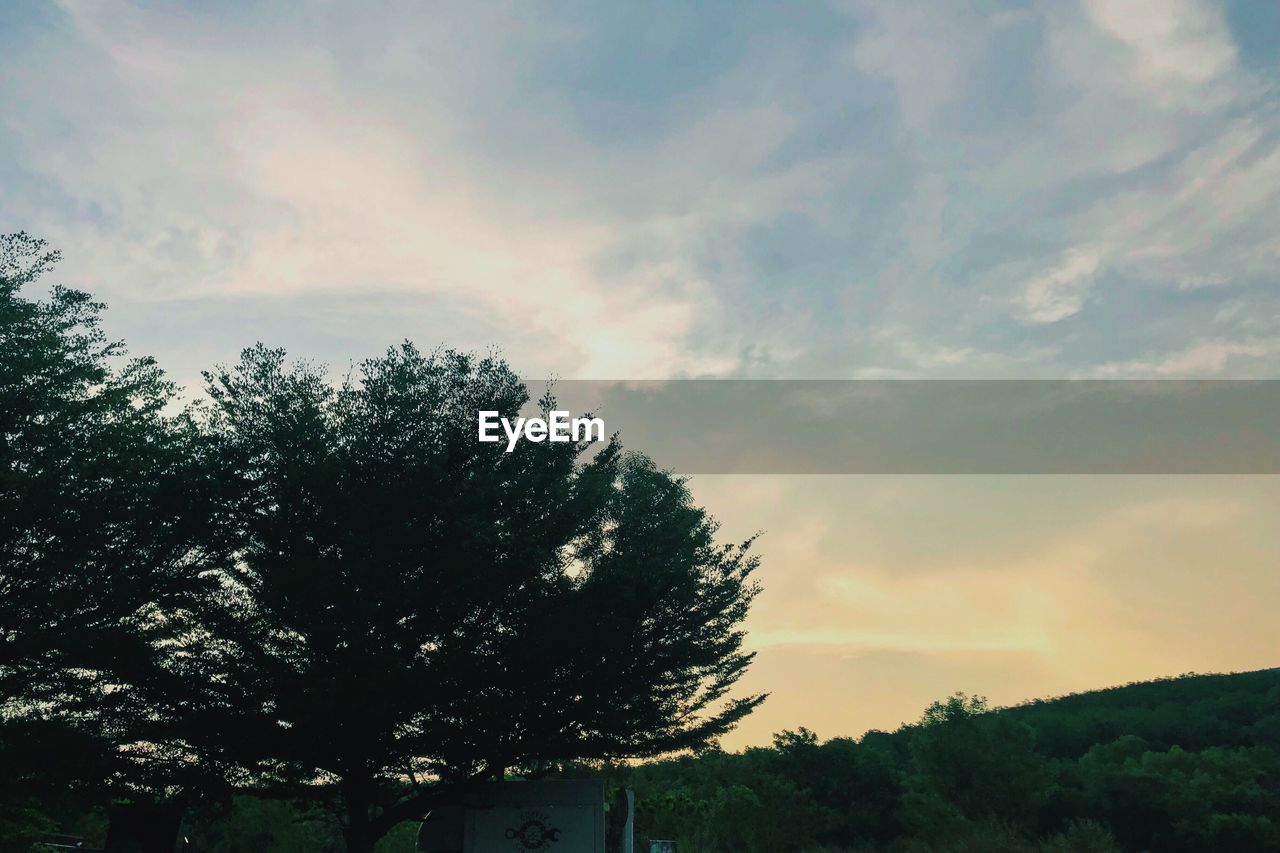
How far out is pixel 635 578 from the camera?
82.7 feet

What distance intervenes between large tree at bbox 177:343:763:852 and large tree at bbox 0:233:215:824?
3.87 feet

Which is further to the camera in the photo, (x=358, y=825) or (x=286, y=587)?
(x=358, y=825)

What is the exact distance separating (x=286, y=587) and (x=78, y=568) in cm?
606

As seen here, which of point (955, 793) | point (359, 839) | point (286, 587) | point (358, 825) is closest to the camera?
point (286, 587)

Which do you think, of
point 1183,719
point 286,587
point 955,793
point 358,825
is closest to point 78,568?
point 286,587

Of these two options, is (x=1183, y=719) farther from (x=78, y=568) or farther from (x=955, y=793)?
(x=78, y=568)

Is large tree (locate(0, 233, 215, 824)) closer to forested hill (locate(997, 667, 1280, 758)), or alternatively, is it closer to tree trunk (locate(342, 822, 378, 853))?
tree trunk (locate(342, 822, 378, 853))

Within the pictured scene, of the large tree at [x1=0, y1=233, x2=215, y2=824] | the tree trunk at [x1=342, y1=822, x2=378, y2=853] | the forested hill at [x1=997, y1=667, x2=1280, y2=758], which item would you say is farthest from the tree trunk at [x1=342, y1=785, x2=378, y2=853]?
the forested hill at [x1=997, y1=667, x2=1280, y2=758]

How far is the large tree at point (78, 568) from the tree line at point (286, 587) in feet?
0.21

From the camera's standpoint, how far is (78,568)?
23.5 m

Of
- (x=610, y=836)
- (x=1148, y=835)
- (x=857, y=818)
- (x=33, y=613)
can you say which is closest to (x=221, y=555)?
(x=33, y=613)

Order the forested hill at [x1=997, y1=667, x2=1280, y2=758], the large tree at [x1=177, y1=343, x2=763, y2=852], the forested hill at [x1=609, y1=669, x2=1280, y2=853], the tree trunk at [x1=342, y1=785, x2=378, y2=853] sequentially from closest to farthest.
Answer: the large tree at [x1=177, y1=343, x2=763, y2=852], the tree trunk at [x1=342, y1=785, x2=378, y2=853], the forested hill at [x1=609, y1=669, x2=1280, y2=853], the forested hill at [x1=997, y1=667, x2=1280, y2=758]

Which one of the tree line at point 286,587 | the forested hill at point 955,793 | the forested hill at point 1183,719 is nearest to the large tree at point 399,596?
the tree line at point 286,587

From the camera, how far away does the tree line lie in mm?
22641
